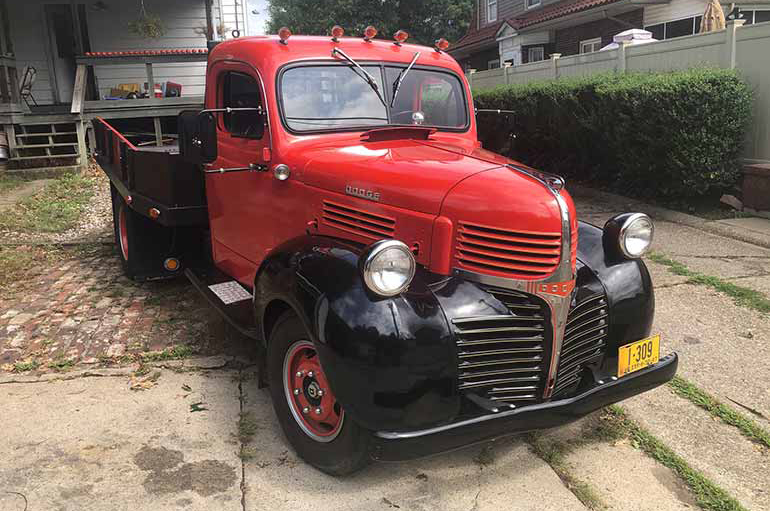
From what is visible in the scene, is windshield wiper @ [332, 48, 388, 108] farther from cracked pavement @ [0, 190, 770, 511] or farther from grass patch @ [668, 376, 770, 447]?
grass patch @ [668, 376, 770, 447]

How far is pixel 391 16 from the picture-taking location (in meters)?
36.2

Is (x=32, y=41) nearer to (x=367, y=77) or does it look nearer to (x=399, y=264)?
(x=367, y=77)

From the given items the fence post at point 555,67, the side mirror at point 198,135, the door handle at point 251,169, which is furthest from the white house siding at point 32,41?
the door handle at point 251,169

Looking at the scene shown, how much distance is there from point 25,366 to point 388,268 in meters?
2.96

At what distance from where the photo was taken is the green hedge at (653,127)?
7395mm

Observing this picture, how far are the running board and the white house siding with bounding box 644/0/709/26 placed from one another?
12.9 metres

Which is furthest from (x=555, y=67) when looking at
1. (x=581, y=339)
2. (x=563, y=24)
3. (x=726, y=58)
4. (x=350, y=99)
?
(x=581, y=339)

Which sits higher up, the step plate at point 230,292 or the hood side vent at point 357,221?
the hood side vent at point 357,221

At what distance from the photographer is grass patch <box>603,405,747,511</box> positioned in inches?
114

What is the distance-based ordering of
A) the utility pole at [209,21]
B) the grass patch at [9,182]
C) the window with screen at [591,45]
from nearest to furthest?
the grass patch at [9,182] < the utility pole at [209,21] < the window with screen at [591,45]

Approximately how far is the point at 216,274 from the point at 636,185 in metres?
6.28

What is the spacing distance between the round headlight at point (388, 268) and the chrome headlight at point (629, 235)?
1239mm

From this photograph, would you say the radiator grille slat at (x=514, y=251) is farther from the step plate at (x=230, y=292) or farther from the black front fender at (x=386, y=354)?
the step plate at (x=230, y=292)

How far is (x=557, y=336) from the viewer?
2863mm
